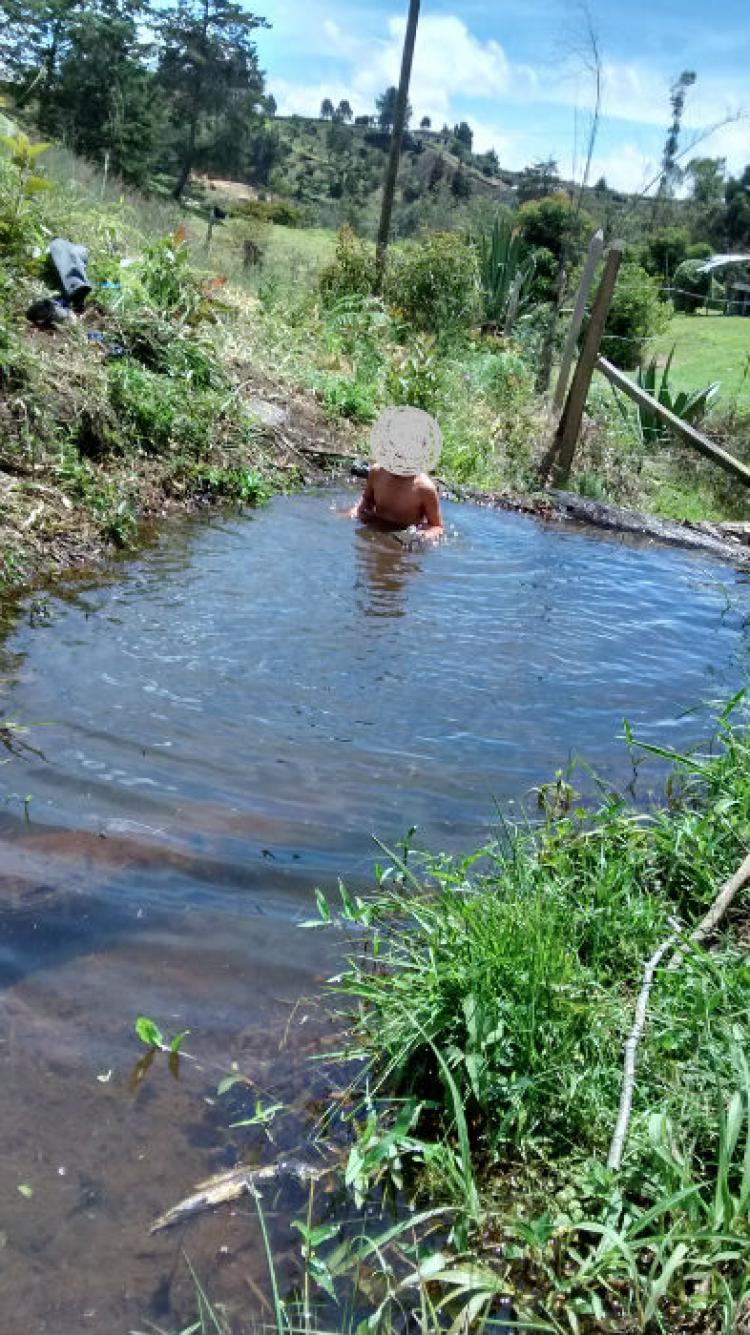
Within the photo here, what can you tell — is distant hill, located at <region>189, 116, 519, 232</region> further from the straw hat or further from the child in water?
the child in water

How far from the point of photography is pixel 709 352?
80.2ft

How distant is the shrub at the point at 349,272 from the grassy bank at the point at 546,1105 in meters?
12.6

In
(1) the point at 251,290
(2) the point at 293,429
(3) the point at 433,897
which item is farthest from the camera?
(1) the point at 251,290

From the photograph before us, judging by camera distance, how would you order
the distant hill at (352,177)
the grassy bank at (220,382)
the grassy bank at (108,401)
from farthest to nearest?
the distant hill at (352,177), the grassy bank at (220,382), the grassy bank at (108,401)

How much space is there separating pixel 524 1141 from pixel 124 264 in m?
8.12

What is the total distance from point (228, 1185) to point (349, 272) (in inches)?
544

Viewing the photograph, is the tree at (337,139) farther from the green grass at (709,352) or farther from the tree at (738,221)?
the green grass at (709,352)

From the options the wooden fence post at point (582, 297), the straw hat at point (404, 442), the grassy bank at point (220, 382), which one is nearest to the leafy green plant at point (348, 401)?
the grassy bank at point (220, 382)

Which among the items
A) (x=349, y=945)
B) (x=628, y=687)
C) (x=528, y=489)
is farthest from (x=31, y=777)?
(x=528, y=489)

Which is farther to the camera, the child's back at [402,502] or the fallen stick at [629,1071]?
the child's back at [402,502]

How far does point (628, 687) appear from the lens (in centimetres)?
515

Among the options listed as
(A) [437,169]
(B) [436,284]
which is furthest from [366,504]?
(A) [437,169]

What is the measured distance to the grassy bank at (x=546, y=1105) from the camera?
181 cm

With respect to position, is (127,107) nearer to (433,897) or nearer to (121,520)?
(121,520)
